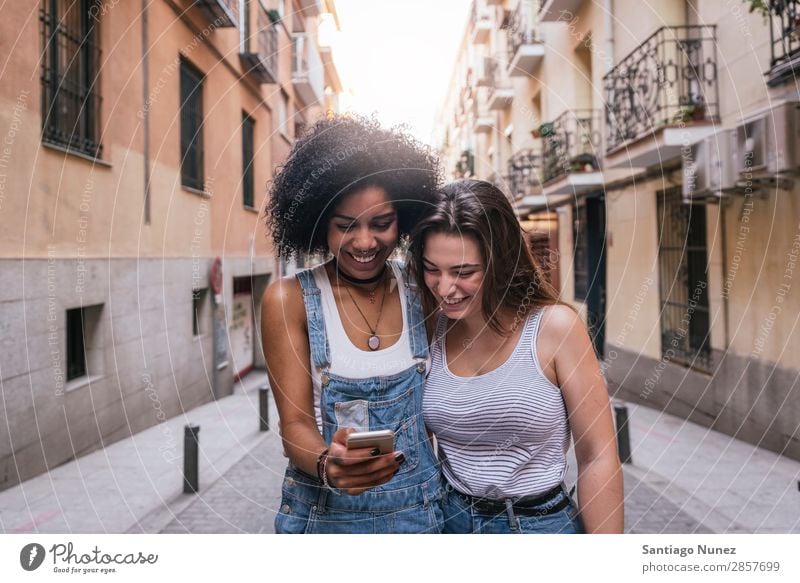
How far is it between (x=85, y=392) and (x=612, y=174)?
517cm

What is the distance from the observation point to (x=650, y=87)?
4.79 meters

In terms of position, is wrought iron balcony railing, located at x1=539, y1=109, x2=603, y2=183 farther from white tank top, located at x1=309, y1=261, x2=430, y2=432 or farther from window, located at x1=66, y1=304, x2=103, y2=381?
white tank top, located at x1=309, y1=261, x2=430, y2=432

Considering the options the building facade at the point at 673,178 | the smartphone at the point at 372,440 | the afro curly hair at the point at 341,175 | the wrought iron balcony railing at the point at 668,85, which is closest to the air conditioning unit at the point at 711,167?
the building facade at the point at 673,178

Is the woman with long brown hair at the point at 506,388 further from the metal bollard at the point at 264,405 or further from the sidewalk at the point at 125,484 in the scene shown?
the metal bollard at the point at 264,405

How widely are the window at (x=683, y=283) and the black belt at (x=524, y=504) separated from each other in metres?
3.72

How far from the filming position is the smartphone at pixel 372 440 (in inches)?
41.0

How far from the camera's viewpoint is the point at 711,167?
3537mm

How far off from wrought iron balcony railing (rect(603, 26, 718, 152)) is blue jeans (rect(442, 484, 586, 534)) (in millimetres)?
3341

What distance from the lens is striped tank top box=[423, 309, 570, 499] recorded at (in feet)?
3.93

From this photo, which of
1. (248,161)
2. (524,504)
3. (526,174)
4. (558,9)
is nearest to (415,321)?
(524,504)

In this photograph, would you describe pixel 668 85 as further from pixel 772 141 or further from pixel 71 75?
pixel 71 75

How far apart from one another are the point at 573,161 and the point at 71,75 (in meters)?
4.42

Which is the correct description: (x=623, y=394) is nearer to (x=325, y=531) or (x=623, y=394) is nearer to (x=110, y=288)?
(x=110, y=288)

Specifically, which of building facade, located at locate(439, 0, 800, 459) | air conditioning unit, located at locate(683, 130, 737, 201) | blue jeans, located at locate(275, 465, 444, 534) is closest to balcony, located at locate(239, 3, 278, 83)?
building facade, located at locate(439, 0, 800, 459)
